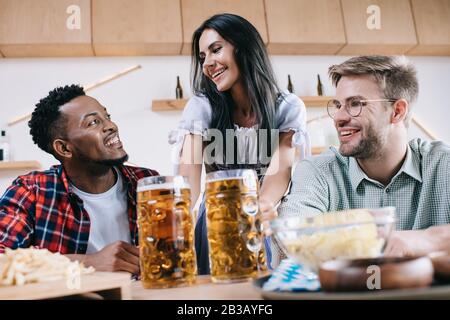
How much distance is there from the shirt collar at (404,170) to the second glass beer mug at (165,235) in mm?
785

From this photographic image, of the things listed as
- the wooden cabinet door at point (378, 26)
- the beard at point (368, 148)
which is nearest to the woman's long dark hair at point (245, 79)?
the beard at point (368, 148)

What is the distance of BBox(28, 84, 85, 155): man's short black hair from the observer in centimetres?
183

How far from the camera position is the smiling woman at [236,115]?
69.4 inches

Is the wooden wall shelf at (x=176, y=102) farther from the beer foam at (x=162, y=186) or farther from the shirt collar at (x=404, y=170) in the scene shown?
the beer foam at (x=162, y=186)

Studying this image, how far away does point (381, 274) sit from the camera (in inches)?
18.0

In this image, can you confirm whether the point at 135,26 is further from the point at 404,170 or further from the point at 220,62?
the point at 404,170

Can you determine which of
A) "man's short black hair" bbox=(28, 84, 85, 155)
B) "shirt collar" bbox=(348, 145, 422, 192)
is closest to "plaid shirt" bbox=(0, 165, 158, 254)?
"man's short black hair" bbox=(28, 84, 85, 155)

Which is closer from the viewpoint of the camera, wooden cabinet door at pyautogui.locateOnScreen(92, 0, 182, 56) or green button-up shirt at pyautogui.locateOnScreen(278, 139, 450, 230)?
green button-up shirt at pyautogui.locateOnScreen(278, 139, 450, 230)

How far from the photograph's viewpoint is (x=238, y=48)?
6.01 feet

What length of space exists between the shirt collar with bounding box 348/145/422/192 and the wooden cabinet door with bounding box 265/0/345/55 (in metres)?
2.19

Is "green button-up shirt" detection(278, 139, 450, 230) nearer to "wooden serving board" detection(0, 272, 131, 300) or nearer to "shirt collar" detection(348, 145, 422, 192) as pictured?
"shirt collar" detection(348, 145, 422, 192)

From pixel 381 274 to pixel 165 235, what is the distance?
0.33 m
